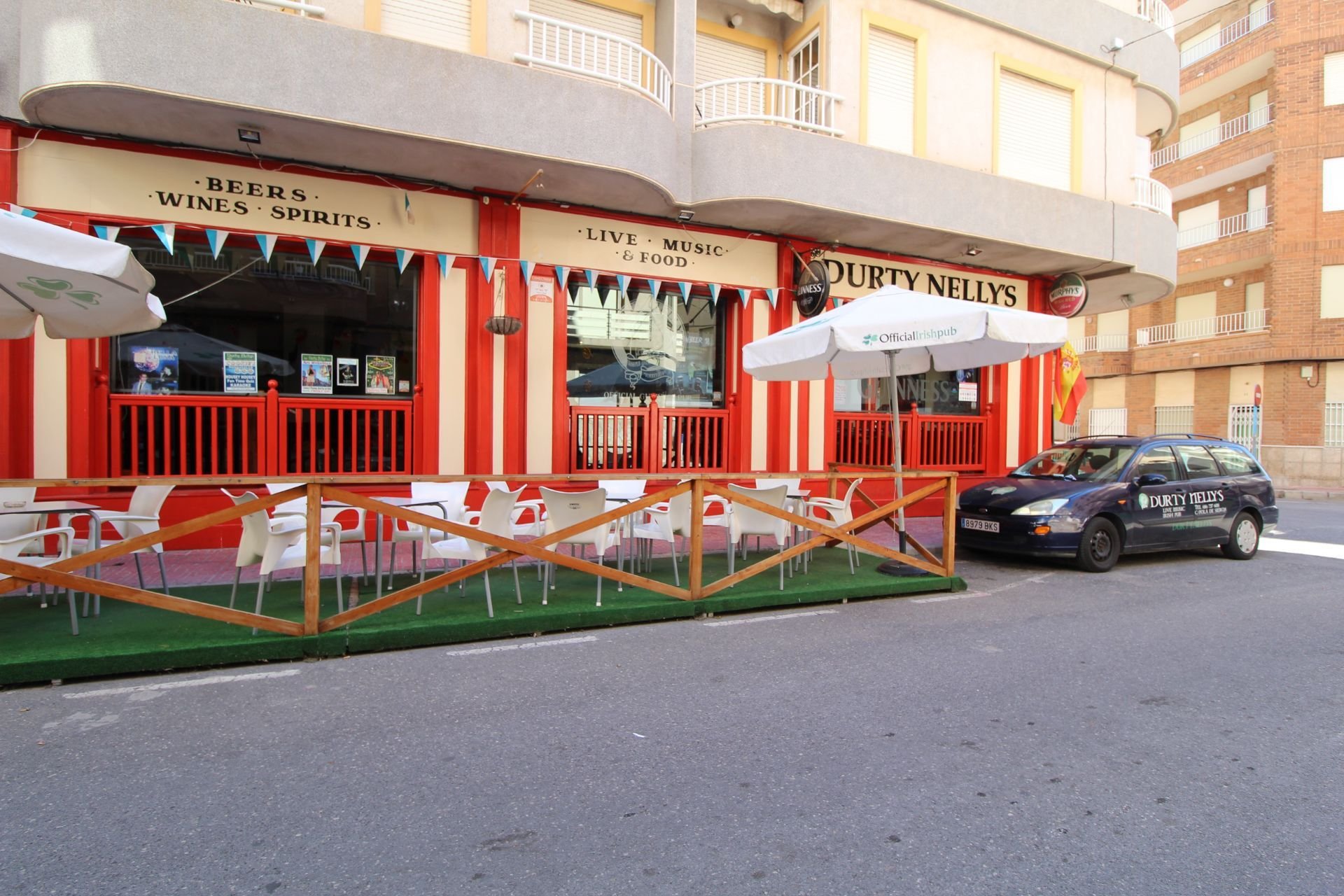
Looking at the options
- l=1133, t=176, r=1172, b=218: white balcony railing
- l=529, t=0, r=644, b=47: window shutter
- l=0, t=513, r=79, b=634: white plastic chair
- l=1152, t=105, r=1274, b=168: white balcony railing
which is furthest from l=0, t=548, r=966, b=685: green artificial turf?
l=1152, t=105, r=1274, b=168: white balcony railing

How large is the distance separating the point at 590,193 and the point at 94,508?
6.28 meters

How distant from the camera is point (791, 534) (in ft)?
26.1

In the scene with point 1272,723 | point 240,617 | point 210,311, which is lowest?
point 1272,723

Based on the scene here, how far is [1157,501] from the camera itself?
8680mm

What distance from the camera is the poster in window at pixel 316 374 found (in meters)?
9.15

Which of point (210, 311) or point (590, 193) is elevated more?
point (590, 193)

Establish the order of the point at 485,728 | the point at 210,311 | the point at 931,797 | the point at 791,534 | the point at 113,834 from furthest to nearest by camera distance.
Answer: the point at 210,311, the point at 791,534, the point at 485,728, the point at 931,797, the point at 113,834

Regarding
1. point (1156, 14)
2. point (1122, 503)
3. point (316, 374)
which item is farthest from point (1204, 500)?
point (1156, 14)

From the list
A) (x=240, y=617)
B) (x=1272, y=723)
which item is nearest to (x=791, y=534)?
(x=1272, y=723)

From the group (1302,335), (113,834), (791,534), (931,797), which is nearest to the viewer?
(113,834)

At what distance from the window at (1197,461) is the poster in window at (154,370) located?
11.8 m

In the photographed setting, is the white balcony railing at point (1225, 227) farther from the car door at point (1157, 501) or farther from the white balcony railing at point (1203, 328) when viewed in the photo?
the car door at point (1157, 501)

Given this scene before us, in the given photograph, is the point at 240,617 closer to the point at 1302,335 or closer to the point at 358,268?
the point at 358,268

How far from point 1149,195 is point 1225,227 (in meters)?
16.6
